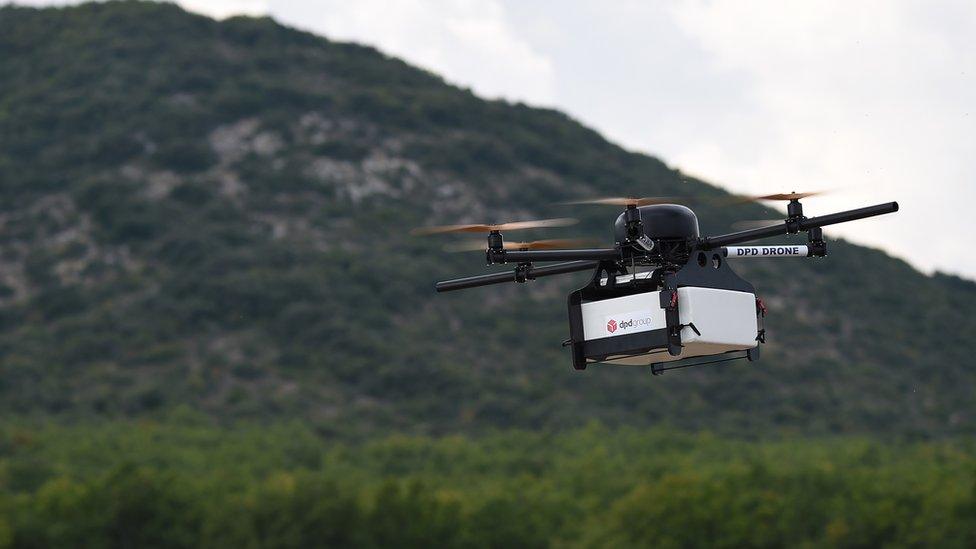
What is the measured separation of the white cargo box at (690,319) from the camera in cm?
2127

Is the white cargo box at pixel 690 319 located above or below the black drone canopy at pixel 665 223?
below

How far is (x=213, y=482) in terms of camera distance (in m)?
106

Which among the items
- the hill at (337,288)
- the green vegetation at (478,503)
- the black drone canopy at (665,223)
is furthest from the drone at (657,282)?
the hill at (337,288)

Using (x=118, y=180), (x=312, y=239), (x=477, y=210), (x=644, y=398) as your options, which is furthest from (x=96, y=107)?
(x=644, y=398)

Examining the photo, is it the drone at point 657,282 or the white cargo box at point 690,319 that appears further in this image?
the white cargo box at point 690,319

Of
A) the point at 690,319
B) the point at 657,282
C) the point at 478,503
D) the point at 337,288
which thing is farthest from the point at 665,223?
the point at 337,288

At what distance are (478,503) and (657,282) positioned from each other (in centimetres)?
7967

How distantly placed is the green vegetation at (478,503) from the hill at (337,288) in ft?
85.4

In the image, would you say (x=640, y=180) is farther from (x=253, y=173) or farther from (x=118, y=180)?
(x=118, y=180)

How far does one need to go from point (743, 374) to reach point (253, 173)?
58794 mm

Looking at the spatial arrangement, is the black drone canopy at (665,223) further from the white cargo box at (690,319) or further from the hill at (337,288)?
the hill at (337,288)

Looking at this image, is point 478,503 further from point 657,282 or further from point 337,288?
point 657,282

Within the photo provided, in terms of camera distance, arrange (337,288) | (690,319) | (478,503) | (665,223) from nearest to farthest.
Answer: (690,319) → (665,223) → (478,503) → (337,288)

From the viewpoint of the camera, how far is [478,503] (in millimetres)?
100188
